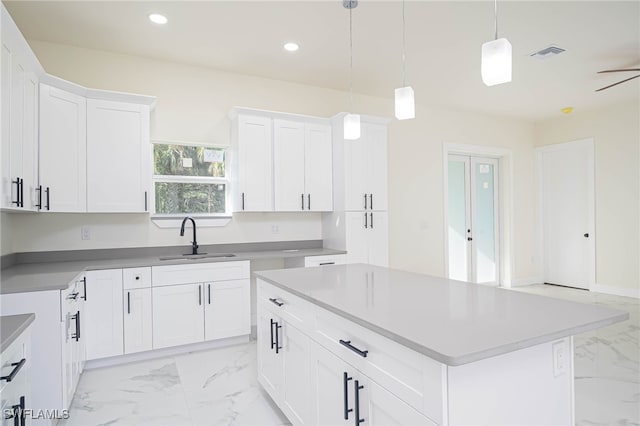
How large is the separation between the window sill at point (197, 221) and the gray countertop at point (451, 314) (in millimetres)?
2048

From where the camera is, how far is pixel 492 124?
20.1 feet

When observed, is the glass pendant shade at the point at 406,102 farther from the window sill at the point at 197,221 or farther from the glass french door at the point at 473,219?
the glass french door at the point at 473,219

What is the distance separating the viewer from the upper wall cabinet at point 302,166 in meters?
3.99

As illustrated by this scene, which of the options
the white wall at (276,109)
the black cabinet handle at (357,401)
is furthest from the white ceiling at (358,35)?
the black cabinet handle at (357,401)

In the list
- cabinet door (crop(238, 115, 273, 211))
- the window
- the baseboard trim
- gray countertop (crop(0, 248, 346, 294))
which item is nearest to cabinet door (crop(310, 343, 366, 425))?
gray countertop (crop(0, 248, 346, 294))

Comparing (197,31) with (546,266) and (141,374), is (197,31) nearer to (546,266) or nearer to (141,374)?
(141,374)

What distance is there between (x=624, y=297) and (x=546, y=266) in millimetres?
1269

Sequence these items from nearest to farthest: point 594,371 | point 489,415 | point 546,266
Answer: point 489,415, point 594,371, point 546,266

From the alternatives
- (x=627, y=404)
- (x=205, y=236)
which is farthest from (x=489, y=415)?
(x=205, y=236)

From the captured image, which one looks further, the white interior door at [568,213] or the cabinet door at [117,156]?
the white interior door at [568,213]

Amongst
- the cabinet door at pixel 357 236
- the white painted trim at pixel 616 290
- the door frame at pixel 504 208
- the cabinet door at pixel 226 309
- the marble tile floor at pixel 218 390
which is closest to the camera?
the marble tile floor at pixel 218 390

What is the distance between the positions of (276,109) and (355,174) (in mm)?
1212

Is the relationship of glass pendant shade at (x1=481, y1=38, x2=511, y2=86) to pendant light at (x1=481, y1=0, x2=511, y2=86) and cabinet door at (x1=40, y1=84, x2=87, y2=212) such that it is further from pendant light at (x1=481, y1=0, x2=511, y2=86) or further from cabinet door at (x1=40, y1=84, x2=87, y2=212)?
cabinet door at (x1=40, y1=84, x2=87, y2=212)

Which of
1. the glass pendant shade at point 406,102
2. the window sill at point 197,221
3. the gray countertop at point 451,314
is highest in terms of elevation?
the glass pendant shade at point 406,102
